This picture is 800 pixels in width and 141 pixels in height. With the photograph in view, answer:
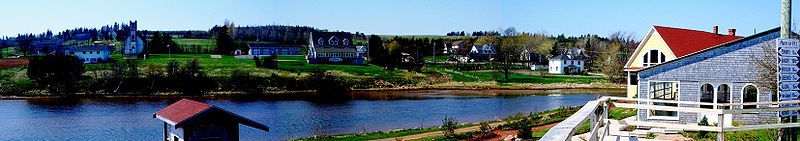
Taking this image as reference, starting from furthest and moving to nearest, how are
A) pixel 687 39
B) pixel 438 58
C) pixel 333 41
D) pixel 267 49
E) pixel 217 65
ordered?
pixel 438 58, pixel 267 49, pixel 333 41, pixel 217 65, pixel 687 39

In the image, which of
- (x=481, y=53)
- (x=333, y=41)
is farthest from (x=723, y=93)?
(x=481, y=53)

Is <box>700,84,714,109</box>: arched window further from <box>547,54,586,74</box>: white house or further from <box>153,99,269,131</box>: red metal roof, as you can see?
<box>547,54,586,74</box>: white house

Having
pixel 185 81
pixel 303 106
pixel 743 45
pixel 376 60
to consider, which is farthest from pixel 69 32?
pixel 743 45

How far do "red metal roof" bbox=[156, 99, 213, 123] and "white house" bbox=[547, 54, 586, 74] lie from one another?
71.5 metres

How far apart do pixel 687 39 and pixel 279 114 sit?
2227cm

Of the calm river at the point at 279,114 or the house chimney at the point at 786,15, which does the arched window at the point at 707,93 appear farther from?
the calm river at the point at 279,114

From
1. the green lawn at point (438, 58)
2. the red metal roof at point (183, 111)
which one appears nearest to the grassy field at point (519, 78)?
the green lawn at point (438, 58)

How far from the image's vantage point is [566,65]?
87500mm

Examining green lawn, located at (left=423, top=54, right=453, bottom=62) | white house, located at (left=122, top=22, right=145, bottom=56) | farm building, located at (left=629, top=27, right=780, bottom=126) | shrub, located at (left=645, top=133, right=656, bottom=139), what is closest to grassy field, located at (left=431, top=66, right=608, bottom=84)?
green lawn, located at (left=423, top=54, right=453, bottom=62)

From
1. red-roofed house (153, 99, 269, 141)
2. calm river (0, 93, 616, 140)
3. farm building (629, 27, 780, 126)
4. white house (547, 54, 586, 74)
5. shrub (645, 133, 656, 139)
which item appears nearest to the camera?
shrub (645, 133, 656, 139)

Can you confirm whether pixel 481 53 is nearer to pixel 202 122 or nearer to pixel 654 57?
pixel 654 57

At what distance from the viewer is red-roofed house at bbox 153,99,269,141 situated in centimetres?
1741

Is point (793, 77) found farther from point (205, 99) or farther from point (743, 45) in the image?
point (205, 99)

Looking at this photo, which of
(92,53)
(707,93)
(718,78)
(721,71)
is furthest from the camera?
(92,53)
